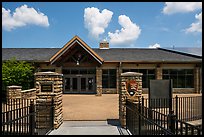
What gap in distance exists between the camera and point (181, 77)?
3014cm

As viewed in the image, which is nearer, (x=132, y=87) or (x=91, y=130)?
(x=91, y=130)

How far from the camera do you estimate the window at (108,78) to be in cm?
2941

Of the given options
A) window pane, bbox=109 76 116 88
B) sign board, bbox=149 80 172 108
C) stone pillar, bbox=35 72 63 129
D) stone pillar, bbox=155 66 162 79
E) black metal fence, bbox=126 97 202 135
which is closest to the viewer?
black metal fence, bbox=126 97 202 135

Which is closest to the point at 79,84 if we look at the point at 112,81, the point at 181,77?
the point at 112,81

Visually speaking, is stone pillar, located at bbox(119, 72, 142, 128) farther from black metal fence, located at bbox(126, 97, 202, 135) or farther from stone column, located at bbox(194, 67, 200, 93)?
stone column, located at bbox(194, 67, 200, 93)

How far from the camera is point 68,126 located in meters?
9.49

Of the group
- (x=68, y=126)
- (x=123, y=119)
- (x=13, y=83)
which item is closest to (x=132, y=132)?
(x=123, y=119)

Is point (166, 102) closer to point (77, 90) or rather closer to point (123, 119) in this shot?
point (123, 119)

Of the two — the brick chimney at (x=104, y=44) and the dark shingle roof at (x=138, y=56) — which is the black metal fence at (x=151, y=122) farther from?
the brick chimney at (x=104, y=44)

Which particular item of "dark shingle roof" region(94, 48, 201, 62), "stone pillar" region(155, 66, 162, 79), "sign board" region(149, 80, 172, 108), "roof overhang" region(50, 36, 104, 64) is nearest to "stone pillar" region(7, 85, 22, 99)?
"roof overhang" region(50, 36, 104, 64)

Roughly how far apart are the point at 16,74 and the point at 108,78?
10.9 meters

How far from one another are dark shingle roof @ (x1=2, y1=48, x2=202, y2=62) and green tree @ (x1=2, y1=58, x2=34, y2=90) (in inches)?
116

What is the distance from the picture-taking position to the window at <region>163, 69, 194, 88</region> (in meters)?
→ 29.9

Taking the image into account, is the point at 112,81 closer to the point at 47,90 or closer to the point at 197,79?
the point at 197,79
